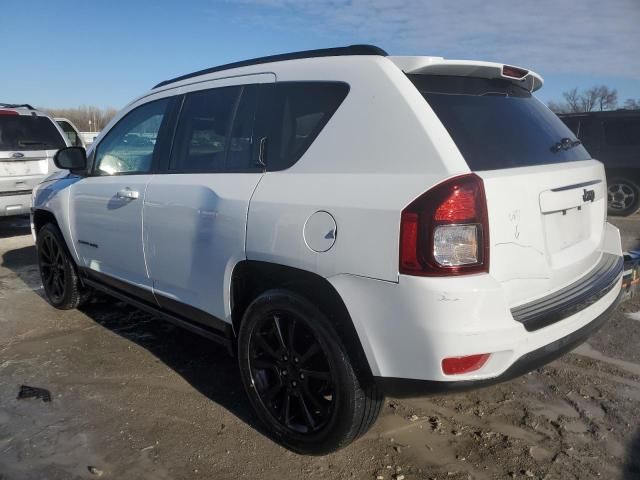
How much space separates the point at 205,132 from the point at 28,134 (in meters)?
6.26

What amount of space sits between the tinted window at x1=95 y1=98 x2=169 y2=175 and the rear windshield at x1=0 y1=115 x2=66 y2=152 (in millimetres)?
4634

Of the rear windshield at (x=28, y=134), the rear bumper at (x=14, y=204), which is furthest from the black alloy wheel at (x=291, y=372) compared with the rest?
the rear windshield at (x=28, y=134)

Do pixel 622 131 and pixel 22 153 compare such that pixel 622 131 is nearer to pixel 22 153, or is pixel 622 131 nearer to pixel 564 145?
pixel 564 145

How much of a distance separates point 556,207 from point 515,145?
1.11 ft

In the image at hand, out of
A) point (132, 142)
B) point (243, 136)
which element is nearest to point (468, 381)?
point (243, 136)

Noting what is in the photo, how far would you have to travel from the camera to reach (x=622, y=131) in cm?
955

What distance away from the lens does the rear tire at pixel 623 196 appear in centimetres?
963

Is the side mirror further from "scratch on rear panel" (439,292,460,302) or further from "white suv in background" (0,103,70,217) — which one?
"white suv in background" (0,103,70,217)

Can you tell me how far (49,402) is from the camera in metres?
3.25

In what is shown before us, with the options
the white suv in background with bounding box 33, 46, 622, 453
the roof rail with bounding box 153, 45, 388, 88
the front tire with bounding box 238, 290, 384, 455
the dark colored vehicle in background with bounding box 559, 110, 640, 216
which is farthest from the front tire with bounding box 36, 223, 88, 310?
the dark colored vehicle in background with bounding box 559, 110, 640, 216

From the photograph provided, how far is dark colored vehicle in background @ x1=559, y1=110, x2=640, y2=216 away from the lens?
9.48 meters

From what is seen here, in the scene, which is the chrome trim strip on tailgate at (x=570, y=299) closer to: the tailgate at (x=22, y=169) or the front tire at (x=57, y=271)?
the front tire at (x=57, y=271)

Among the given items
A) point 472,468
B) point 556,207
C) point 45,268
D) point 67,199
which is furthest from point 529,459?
point 45,268

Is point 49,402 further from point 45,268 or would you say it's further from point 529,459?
point 529,459
